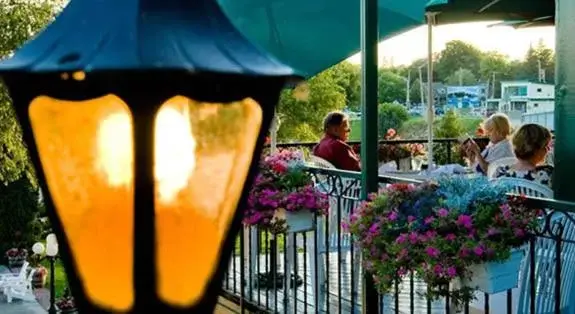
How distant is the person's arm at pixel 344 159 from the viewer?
5164 millimetres

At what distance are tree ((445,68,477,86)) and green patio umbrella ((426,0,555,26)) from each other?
1709 cm

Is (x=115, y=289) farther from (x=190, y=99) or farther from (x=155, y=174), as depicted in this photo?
(x=190, y=99)

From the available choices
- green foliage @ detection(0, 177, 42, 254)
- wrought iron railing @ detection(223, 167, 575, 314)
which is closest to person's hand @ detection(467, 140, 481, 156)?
wrought iron railing @ detection(223, 167, 575, 314)

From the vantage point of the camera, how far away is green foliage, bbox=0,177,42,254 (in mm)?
15688

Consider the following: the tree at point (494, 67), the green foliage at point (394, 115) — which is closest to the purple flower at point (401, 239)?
the green foliage at point (394, 115)

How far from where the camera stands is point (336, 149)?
205 inches

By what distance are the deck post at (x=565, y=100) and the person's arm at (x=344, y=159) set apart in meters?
2.08

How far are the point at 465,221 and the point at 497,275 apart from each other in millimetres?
209

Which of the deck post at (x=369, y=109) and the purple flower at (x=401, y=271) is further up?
the deck post at (x=369, y=109)

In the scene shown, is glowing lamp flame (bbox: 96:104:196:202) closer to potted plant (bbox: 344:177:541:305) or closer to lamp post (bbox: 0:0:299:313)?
lamp post (bbox: 0:0:299:313)

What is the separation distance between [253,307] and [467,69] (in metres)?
21.8

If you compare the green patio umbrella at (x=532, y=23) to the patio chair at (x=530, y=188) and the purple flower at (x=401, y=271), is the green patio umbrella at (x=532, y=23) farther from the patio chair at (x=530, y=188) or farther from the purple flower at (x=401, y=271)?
the purple flower at (x=401, y=271)

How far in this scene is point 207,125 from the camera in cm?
100

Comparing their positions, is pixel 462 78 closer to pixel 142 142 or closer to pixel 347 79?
pixel 347 79
